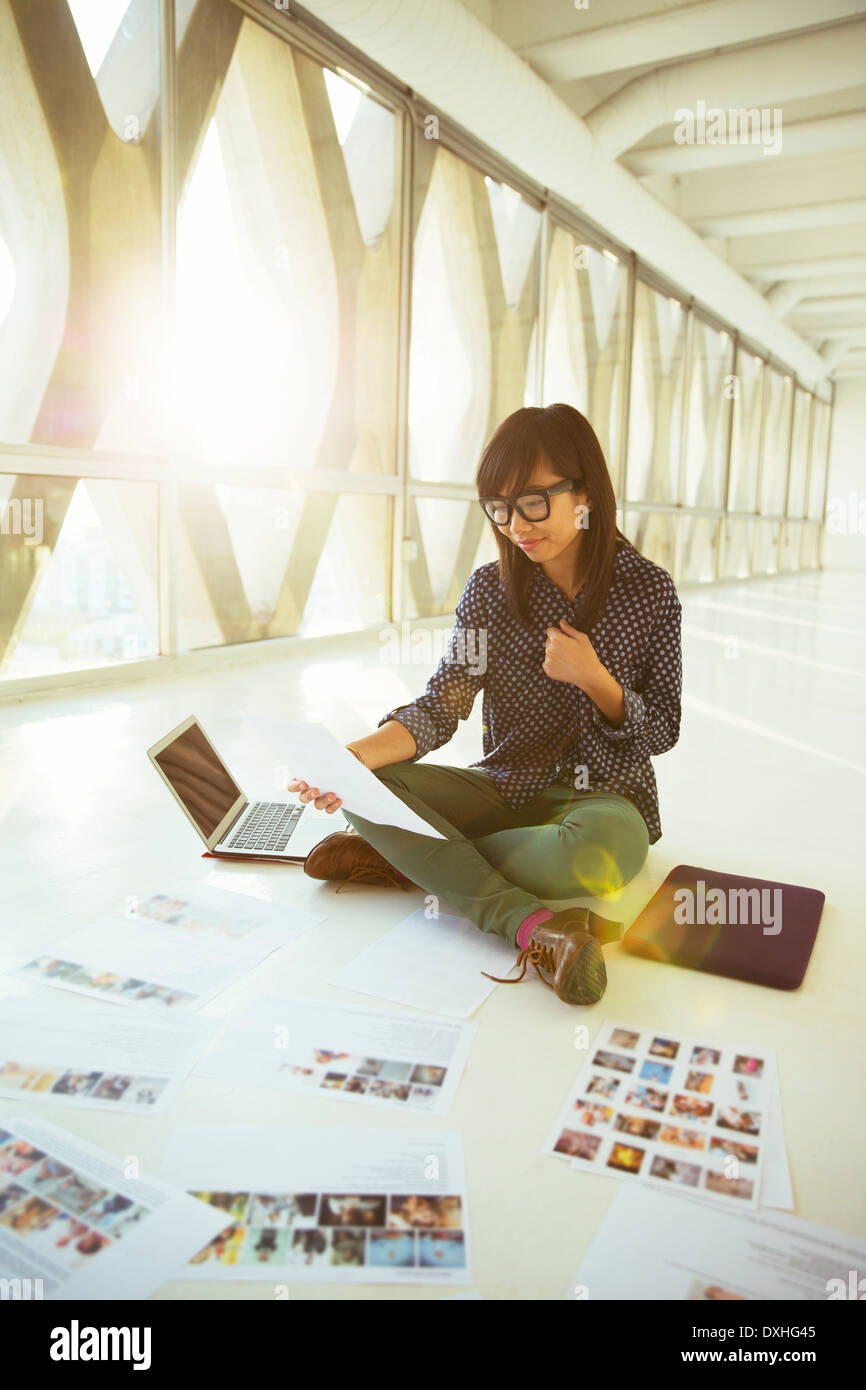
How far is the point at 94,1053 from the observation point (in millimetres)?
1438

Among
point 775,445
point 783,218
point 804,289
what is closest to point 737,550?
point 775,445

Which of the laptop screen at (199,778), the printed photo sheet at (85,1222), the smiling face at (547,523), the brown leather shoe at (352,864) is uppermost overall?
the smiling face at (547,523)

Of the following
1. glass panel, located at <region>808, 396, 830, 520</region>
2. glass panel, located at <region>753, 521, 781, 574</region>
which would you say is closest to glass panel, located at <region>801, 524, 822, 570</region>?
glass panel, located at <region>808, 396, 830, 520</region>

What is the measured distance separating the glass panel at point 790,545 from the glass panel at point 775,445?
61 centimetres

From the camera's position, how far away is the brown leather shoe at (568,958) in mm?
1614

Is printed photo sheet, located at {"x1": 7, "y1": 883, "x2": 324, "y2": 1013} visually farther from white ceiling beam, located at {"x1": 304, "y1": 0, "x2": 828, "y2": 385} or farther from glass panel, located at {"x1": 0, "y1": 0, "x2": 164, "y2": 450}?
white ceiling beam, located at {"x1": 304, "y1": 0, "x2": 828, "y2": 385}

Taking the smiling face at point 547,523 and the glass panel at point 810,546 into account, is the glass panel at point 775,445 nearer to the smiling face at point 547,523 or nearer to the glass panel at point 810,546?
the glass panel at point 810,546

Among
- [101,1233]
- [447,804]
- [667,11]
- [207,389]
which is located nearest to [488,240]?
[667,11]

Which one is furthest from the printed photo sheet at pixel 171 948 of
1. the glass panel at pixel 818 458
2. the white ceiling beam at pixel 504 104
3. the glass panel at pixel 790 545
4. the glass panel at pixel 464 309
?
the glass panel at pixel 818 458

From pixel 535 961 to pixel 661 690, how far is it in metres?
0.66

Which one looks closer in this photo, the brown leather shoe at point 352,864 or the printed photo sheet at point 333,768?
the printed photo sheet at point 333,768

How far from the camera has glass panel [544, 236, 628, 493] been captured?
8.35 m

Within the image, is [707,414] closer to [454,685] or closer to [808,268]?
[808,268]
